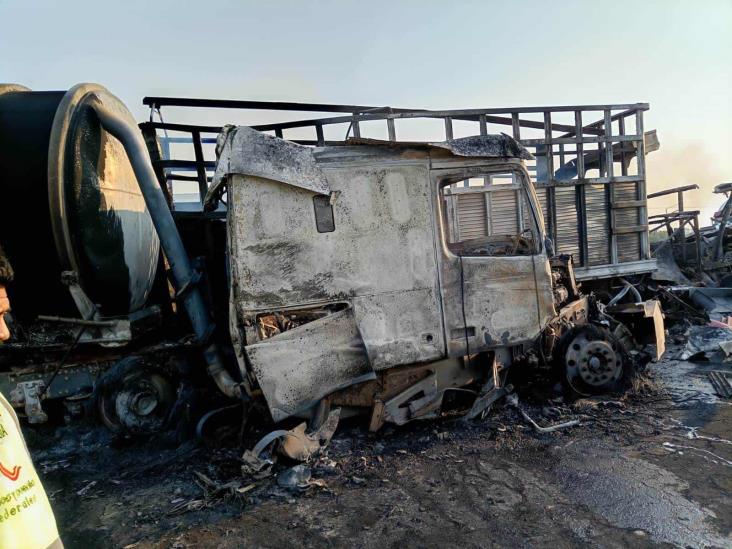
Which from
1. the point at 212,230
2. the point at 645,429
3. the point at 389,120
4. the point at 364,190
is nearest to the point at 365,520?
the point at 364,190

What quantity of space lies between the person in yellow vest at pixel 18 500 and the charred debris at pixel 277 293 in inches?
82.6

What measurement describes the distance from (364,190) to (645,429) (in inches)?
130

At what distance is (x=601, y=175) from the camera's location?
7086 mm

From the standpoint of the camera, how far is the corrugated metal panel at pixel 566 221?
689 cm

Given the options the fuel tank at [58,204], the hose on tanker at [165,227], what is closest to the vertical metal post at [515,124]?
the hose on tanker at [165,227]

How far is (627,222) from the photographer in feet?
23.6

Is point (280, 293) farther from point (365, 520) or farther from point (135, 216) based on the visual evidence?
point (135, 216)

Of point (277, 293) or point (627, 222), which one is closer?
point (277, 293)

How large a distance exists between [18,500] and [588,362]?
4.77 m

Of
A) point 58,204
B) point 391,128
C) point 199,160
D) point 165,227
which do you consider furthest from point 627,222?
point 58,204

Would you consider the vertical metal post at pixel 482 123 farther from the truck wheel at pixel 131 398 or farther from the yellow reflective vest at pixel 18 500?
the yellow reflective vest at pixel 18 500

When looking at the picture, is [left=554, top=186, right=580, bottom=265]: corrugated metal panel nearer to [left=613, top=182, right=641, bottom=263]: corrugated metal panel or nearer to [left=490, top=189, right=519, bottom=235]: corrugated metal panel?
[left=613, top=182, right=641, bottom=263]: corrugated metal panel

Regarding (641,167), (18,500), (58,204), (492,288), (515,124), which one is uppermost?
(515,124)

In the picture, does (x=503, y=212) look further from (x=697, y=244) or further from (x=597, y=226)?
(x=697, y=244)
